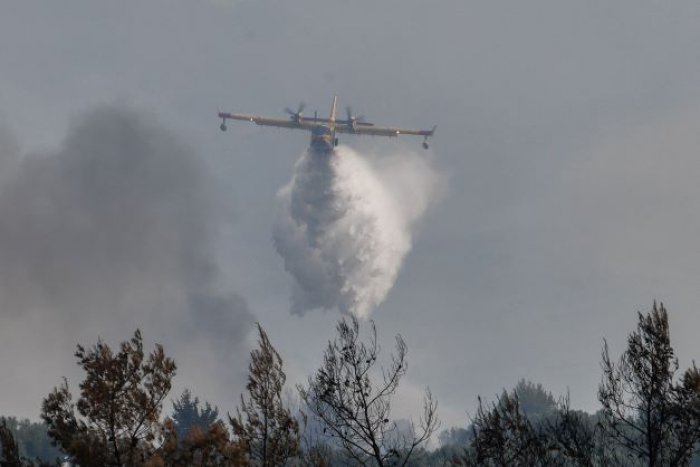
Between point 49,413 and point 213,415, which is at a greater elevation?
point 213,415

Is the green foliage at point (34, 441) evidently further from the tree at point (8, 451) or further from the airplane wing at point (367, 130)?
the tree at point (8, 451)

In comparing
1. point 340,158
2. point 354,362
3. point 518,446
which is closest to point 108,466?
point 354,362

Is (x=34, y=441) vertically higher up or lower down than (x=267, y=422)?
higher up

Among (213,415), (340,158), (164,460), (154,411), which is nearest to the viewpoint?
(164,460)

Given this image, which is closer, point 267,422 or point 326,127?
point 267,422

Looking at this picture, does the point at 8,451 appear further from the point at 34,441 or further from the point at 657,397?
the point at 34,441

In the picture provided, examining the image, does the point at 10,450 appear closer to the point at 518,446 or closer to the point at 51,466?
the point at 51,466

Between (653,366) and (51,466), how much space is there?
57.9 feet

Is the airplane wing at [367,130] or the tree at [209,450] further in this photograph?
the airplane wing at [367,130]

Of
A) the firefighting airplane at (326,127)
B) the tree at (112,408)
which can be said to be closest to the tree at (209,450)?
the tree at (112,408)

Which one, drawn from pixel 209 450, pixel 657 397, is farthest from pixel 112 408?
pixel 657 397

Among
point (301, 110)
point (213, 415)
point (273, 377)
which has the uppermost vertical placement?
point (301, 110)

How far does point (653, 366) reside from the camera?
21906 millimetres

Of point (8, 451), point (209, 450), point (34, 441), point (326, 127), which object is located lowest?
point (209, 450)
